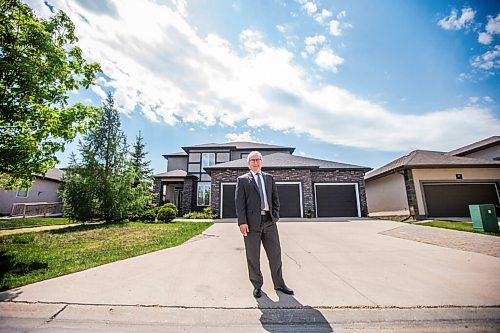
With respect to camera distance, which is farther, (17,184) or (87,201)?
(87,201)

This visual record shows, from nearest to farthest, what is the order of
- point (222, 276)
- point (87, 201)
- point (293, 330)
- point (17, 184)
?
point (293, 330), point (222, 276), point (17, 184), point (87, 201)

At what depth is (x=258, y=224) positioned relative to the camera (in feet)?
8.98

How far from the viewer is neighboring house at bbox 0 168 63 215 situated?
53.5ft

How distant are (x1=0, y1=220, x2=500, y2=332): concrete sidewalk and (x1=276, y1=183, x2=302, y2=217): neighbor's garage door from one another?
9904 mm

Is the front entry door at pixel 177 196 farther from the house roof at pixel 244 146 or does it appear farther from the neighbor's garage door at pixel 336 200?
the neighbor's garage door at pixel 336 200

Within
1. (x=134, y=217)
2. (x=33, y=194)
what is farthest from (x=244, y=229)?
(x=33, y=194)

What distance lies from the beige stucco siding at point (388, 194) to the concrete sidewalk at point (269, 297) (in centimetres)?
1027

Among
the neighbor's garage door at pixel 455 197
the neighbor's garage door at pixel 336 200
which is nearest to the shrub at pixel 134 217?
the neighbor's garage door at pixel 336 200

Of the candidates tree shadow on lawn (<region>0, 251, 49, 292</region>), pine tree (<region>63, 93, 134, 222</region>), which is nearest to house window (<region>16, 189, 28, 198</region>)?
pine tree (<region>63, 93, 134, 222</region>)

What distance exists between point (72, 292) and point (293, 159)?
598 inches

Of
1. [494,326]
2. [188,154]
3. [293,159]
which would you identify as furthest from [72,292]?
[188,154]

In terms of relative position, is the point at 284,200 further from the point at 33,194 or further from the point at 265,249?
the point at 33,194

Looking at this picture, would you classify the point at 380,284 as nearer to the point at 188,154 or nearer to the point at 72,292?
the point at 72,292

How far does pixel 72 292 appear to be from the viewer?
2.66 metres
